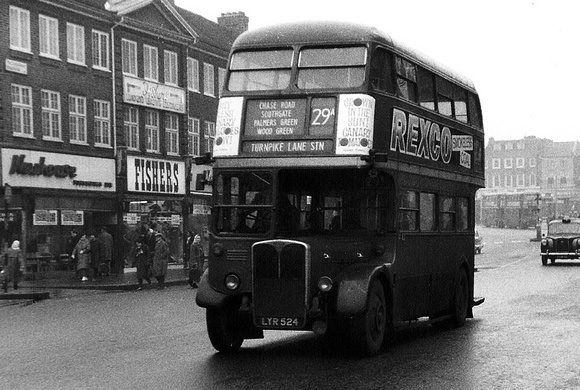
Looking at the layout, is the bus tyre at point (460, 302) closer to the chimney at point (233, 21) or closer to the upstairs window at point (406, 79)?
the upstairs window at point (406, 79)

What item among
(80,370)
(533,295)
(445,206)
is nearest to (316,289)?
(80,370)

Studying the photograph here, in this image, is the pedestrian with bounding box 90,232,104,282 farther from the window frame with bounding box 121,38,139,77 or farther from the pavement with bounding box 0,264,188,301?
the window frame with bounding box 121,38,139,77

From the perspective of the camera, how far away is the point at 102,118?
37281 millimetres

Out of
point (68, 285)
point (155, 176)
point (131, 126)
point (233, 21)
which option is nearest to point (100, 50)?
point (131, 126)

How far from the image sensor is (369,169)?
1172 cm

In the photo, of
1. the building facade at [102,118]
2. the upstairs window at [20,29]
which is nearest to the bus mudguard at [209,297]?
the building facade at [102,118]

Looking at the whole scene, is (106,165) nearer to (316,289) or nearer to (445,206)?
(445,206)

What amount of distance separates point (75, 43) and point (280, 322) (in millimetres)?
26574

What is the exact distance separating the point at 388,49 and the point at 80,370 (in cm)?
544

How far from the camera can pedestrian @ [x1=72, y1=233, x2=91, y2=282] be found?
3222cm

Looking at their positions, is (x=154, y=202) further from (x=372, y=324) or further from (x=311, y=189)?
(x=372, y=324)

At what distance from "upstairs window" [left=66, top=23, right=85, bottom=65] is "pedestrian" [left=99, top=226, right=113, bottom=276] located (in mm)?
6411

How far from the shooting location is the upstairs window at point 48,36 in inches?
1334

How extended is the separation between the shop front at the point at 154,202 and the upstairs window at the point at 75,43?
4688 millimetres
